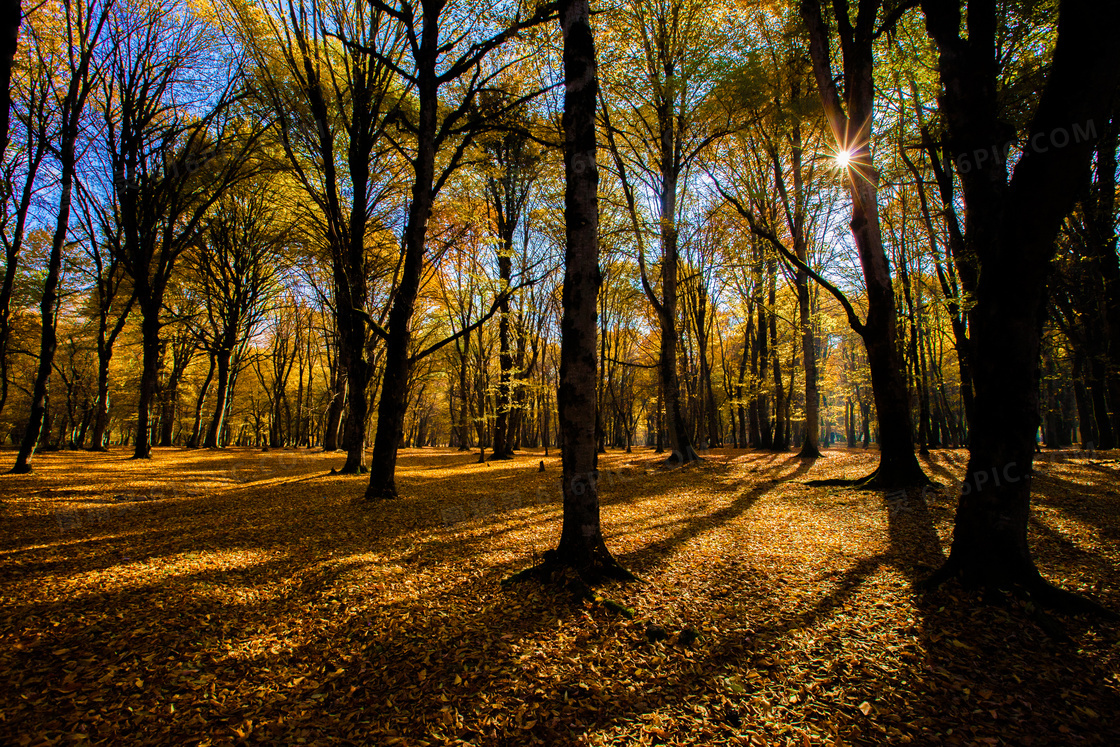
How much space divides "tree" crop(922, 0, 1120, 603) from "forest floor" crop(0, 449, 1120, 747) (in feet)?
1.27

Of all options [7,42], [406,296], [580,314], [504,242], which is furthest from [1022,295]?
[504,242]

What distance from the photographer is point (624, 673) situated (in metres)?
2.47

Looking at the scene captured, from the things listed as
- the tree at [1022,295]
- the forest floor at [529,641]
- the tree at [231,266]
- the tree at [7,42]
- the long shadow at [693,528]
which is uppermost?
the tree at [231,266]

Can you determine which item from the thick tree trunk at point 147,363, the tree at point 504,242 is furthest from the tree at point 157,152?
the tree at point 504,242

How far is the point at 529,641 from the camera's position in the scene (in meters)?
2.79

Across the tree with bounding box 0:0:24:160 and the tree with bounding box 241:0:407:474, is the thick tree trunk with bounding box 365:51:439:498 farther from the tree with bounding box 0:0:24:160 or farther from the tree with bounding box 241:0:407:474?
the tree with bounding box 0:0:24:160

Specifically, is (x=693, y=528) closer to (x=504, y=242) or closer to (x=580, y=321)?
(x=580, y=321)

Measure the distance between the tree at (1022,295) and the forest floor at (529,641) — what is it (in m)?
0.39

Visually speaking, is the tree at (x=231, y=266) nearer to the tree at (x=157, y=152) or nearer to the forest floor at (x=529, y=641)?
the tree at (x=157, y=152)

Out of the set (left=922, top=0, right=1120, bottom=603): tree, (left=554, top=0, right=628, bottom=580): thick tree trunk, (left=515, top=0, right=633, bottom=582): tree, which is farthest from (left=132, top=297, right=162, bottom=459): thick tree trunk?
(left=922, top=0, right=1120, bottom=603): tree

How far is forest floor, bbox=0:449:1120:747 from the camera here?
2.04 meters

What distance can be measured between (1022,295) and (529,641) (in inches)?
169

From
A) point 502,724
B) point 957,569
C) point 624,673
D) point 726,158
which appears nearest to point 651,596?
point 624,673

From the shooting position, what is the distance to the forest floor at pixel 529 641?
204 centimetres
